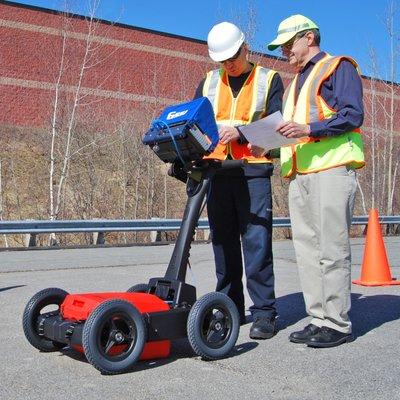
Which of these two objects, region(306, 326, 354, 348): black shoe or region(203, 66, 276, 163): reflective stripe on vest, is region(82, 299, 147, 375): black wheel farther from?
region(203, 66, 276, 163): reflective stripe on vest

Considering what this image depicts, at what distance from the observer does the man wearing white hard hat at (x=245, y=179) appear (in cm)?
491

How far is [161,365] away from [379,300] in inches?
131

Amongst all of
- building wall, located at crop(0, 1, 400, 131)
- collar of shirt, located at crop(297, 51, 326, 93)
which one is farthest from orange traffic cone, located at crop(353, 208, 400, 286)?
building wall, located at crop(0, 1, 400, 131)

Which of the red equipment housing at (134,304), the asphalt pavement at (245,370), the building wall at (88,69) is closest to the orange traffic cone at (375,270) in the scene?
the asphalt pavement at (245,370)

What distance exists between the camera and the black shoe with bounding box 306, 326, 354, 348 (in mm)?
4449

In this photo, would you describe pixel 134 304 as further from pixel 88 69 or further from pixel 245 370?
pixel 88 69

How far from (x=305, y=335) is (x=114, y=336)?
4.71ft

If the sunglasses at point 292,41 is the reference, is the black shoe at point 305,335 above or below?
below

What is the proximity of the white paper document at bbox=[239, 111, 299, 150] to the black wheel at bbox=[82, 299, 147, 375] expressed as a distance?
4.70 feet

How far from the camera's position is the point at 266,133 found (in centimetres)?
443

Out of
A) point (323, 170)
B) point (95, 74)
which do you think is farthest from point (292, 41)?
point (95, 74)

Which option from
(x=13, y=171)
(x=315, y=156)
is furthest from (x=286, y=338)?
(x=13, y=171)

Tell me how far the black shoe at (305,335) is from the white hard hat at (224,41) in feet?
6.62

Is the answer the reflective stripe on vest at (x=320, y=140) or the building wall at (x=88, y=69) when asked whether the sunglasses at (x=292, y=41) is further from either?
the building wall at (x=88, y=69)
